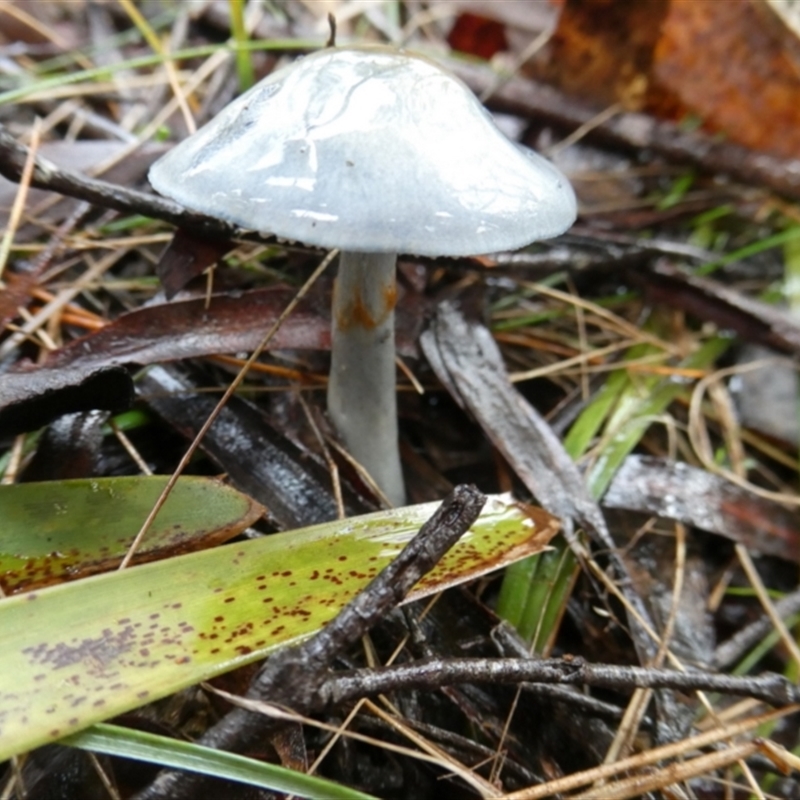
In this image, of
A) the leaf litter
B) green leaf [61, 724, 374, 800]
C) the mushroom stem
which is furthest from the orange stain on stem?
green leaf [61, 724, 374, 800]

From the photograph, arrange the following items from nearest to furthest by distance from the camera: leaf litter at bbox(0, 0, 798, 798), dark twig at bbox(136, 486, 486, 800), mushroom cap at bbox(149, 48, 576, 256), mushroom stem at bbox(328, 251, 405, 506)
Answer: dark twig at bbox(136, 486, 486, 800), mushroom cap at bbox(149, 48, 576, 256), leaf litter at bbox(0, 0, 798, 798), mushroom stem at bbox(328, 251, 405, 506)

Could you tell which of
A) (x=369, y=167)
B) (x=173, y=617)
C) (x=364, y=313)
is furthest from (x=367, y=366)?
(x=173, y=617)

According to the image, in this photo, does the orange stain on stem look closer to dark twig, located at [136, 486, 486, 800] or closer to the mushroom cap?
the mushroom cap

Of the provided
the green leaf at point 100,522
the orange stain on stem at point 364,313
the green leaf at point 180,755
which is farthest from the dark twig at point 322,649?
the orange stain on stem at point 364,313

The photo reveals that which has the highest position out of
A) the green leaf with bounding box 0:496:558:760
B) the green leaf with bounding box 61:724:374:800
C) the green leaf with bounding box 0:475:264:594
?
the green leaf with bounding box 0:496:558:760

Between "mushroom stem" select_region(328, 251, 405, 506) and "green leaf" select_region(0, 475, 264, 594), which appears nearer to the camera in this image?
"green leaf" select_region(0, 475, 264, 594)

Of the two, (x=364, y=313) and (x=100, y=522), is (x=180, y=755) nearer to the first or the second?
(x=100, y=522)

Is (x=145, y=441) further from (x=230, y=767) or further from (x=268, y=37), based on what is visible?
(x=268, y=37)

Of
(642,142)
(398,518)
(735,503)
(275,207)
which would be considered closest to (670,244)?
(642,142)
